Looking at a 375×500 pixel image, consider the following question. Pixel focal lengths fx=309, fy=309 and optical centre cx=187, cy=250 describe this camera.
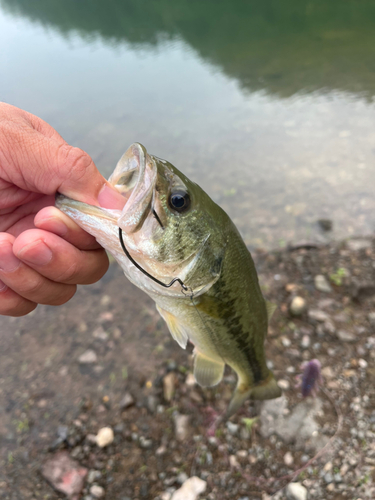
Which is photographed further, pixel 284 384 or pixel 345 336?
pixel 345 336

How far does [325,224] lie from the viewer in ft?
17.9

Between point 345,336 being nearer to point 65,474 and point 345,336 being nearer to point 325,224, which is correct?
point 325,224

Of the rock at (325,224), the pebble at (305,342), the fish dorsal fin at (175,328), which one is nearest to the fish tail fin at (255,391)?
the fish dorsal fin at (175,328)

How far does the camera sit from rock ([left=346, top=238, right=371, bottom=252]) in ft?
15.3

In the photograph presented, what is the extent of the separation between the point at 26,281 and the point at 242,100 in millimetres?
9895

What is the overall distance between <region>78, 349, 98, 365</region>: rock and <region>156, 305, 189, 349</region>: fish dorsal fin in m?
1.98

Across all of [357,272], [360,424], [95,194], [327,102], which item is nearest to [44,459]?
[95,194]

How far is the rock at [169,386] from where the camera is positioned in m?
3.20

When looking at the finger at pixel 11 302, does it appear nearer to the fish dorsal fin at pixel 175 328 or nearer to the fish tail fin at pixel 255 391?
the fish dorsal fin at pixel 175 328

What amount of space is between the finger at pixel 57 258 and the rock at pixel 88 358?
190 cm

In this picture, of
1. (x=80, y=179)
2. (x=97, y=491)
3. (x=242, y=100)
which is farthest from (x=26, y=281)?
(x=242, y=100)

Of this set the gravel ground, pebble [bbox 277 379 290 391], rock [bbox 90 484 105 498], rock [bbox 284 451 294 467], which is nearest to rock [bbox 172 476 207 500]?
the gravel ground

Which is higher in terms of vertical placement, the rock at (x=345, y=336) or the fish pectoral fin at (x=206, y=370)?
the fish pectoral fin at (x=206, y=370)

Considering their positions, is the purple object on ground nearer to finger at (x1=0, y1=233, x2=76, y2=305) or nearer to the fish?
the fish
